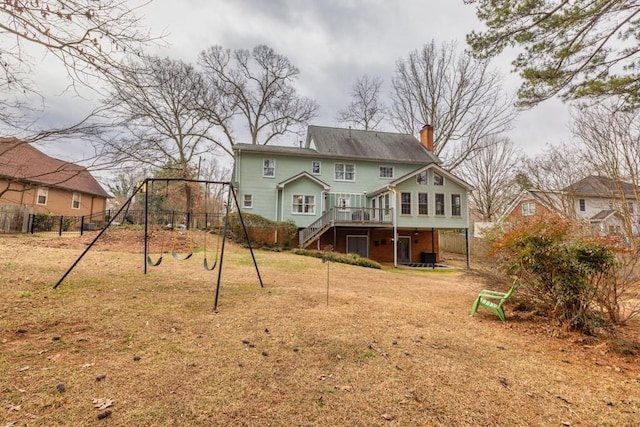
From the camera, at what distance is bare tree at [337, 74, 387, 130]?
30109mm

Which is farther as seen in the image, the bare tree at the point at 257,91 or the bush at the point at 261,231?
the bare tree at the point at 257,91

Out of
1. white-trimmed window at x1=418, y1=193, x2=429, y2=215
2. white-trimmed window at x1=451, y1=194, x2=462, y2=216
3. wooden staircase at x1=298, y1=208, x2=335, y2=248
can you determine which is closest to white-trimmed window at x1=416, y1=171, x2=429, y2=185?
white-trimmed window at x1=418, y1=193, x2=429, y2=215

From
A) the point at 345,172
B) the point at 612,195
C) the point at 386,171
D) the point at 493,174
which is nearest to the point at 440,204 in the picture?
the point at 386,171

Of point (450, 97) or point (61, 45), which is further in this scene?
point (450, 97)

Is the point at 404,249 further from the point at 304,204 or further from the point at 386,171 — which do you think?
the point at 304,204

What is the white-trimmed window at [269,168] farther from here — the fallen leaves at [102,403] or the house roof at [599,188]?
the fallen leaves at [102,403]

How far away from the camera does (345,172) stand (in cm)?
2266

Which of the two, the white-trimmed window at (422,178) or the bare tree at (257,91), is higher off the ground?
the bare tree at (257,91)

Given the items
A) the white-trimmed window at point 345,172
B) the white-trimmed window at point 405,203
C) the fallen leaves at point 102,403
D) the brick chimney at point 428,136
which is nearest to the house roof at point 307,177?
the white-trimmed window at point 345,172

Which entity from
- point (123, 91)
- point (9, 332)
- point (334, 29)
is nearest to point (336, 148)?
point (334, 29)

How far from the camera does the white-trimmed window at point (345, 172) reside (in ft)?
73.8

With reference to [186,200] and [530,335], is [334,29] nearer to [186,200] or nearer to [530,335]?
[530,335]

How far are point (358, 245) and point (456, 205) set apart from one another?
24.0 ft

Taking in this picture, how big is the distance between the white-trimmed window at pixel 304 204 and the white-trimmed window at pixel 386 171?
606cm
